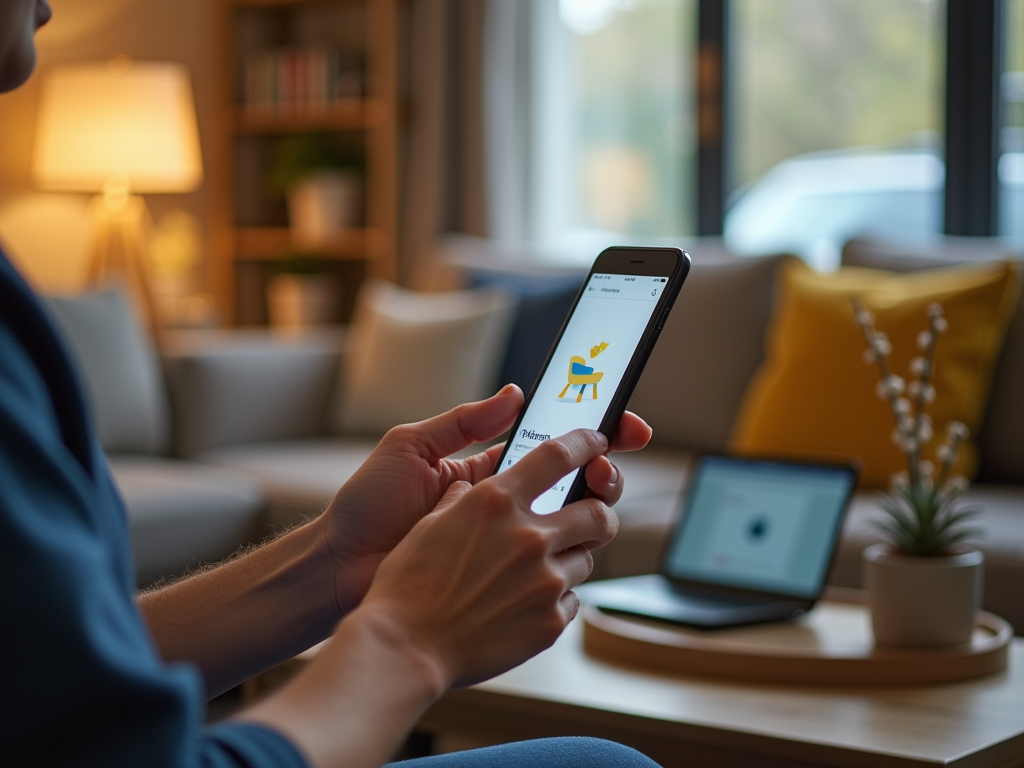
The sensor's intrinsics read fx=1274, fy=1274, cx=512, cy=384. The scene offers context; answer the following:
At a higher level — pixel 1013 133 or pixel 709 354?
pixel 1013 133

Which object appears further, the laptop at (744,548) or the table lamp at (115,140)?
the table lamp at (115,140)

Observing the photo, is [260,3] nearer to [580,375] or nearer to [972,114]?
[972,114]

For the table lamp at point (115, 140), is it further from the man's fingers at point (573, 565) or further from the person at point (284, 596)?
the man's fingers at point (573, 565)

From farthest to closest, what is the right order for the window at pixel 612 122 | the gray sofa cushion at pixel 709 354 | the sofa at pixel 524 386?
the window at pixel 612 122
the gray sofa cushion at pixel 709 354
the sofa at pixel 524 386

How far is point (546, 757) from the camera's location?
0.87 metres

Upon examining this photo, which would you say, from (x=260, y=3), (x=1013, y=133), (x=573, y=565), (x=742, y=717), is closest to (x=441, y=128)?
(x=260, y=3)

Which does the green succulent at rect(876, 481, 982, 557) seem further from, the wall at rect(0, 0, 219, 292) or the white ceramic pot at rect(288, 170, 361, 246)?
the wall at rect(0, 0, 219, 292)

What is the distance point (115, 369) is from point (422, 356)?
2.45ft

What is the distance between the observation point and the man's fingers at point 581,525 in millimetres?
696

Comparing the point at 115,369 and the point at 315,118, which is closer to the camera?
the point at 115,369

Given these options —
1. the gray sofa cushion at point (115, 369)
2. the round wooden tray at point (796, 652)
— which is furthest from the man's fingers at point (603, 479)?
the gray sofa cushion at point (115, 369)

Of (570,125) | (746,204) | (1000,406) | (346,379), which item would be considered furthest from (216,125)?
(1000,406)

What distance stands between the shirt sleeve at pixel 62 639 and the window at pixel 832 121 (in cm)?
316

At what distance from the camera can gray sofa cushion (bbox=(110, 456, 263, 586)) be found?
2.55 meters
